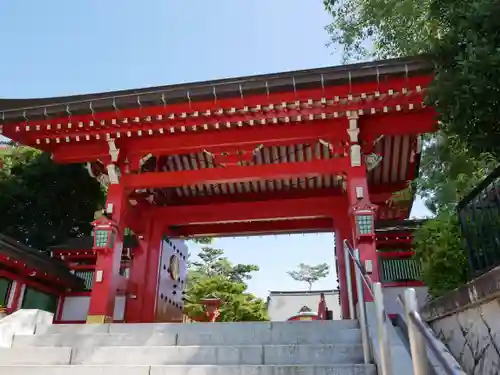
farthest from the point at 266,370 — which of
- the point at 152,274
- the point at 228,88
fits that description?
the point at 152,274

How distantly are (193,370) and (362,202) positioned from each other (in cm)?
362

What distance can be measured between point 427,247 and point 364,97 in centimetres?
261

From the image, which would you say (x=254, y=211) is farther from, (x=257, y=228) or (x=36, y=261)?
(x=36, y=261)

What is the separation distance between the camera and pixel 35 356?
4.57 metres

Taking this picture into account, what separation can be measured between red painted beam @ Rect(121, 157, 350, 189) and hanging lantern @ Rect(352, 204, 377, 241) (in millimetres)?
737

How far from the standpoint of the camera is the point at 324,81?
6117mm

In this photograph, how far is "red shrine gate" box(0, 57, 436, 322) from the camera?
20.4 ft

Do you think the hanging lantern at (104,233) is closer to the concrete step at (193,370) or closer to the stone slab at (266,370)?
the concrete step at (193,370)

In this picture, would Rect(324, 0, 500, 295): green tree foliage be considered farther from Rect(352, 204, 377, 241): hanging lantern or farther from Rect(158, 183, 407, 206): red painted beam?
Rect(158, 183, 407, 206): red painted beam

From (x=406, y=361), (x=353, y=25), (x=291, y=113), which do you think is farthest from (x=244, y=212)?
(x=353, y=25)

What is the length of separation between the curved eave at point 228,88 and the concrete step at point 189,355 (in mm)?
3686

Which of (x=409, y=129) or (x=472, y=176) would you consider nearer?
(x=472, y=176)

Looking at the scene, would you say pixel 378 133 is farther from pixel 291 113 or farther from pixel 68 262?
pixel 68 262

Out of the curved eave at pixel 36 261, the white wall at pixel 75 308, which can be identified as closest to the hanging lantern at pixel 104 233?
the curved eave at pixel 36 261
